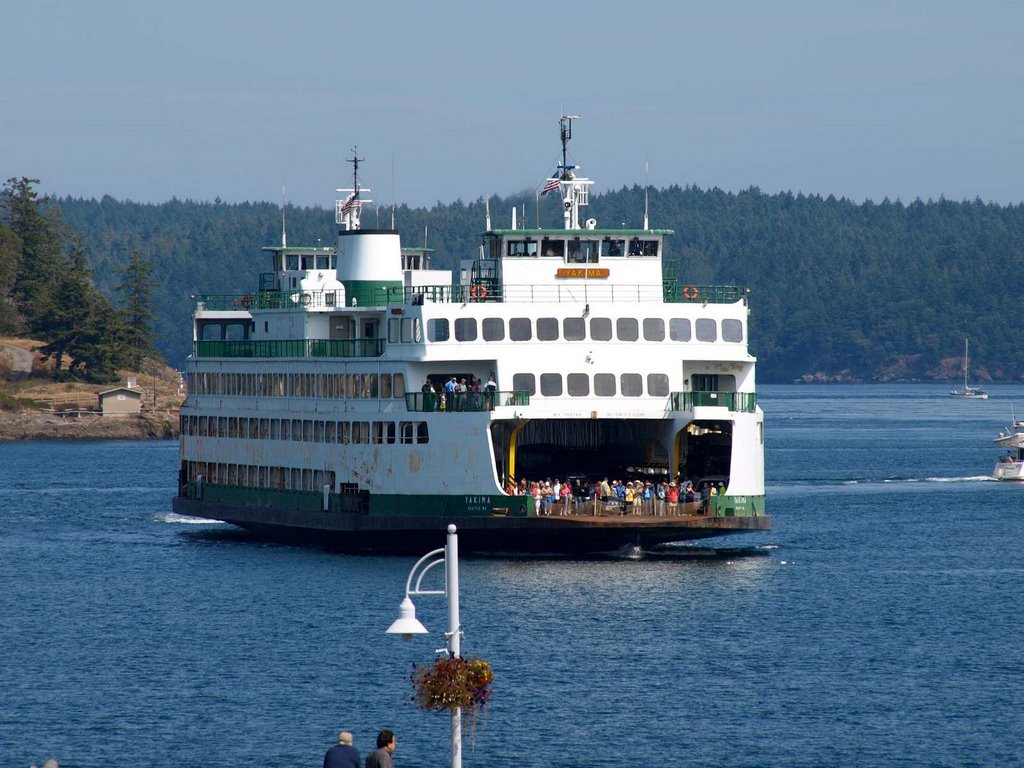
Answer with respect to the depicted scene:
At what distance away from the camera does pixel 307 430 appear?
59.2 metres

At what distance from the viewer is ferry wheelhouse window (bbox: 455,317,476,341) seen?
178ft

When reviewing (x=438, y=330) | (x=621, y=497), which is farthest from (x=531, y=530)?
(x=438, y=330)

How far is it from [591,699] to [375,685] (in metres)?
4.36

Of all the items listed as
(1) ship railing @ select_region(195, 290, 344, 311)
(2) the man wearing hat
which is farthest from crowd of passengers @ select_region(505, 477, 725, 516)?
(2) the man wearing hat

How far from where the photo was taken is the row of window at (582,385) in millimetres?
53906

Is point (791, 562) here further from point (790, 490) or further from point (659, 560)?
point (790, 490)

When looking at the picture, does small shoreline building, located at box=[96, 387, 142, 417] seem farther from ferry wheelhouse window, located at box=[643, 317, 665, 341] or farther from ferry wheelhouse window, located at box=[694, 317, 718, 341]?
ferry wheelhouse window, located at box=[694, 317, 718, 341]

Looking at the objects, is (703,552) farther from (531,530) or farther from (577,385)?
(531,530)

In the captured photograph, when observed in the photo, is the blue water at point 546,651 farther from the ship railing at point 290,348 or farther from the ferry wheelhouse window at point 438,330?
the ferry wheelhouse window at point 438,330

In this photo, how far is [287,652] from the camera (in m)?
42.9

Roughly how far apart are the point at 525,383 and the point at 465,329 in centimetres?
221

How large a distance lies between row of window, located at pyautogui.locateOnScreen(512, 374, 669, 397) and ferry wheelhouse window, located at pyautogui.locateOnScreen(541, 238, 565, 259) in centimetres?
411

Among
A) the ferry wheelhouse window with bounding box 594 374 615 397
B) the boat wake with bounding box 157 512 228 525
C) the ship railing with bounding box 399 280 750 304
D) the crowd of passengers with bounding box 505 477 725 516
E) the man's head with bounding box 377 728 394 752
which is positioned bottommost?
the man's head with bounding box 377 728 394 752

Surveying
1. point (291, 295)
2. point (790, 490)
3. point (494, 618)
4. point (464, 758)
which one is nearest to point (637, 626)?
point (494, 618)
